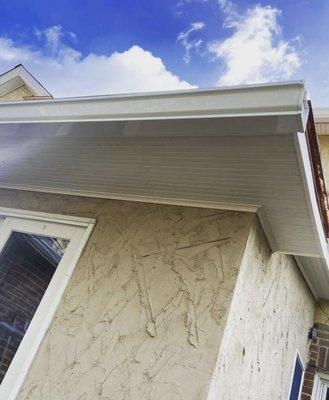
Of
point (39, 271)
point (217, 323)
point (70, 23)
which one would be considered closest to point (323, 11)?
point (217, 323)

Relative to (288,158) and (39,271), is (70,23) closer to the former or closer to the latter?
(39,271)

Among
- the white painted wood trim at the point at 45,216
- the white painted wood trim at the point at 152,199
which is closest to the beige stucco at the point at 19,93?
the white painted wood trim at the point at 152,199

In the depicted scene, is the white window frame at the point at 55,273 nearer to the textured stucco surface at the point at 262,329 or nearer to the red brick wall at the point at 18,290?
the red brick wall at the point at 18,290

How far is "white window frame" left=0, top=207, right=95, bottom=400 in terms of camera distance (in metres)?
2.31

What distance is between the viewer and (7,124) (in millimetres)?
2332

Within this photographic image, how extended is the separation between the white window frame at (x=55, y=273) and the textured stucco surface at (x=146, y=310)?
6cm

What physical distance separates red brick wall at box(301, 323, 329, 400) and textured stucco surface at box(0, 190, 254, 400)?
2.37 m

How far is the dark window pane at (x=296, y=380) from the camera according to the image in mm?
3469

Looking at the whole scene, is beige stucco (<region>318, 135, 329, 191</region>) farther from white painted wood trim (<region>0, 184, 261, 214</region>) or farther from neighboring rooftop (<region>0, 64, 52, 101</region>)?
neighboring rooftop (<region>0, 64, 52, 101</region>)

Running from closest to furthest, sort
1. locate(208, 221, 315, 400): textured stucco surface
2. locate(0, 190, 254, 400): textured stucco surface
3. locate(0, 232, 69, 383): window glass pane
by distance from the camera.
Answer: locate(0, 190, 254, 400): textured stucco surface < locate(208, 221, 315, 400): textured stucco surface < locate(0, 232, 69, 383): window glass pane

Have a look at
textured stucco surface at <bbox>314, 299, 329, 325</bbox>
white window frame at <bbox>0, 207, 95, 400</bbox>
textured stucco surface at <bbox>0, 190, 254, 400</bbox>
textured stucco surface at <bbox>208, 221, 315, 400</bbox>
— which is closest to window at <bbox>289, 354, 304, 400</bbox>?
textured stucco surface at <bbox>208, 221, 315, 400</bbox>

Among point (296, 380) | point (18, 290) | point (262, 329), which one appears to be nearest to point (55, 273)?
point (262, 329)

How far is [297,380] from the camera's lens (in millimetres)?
3604

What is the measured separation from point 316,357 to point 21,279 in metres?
3.66
